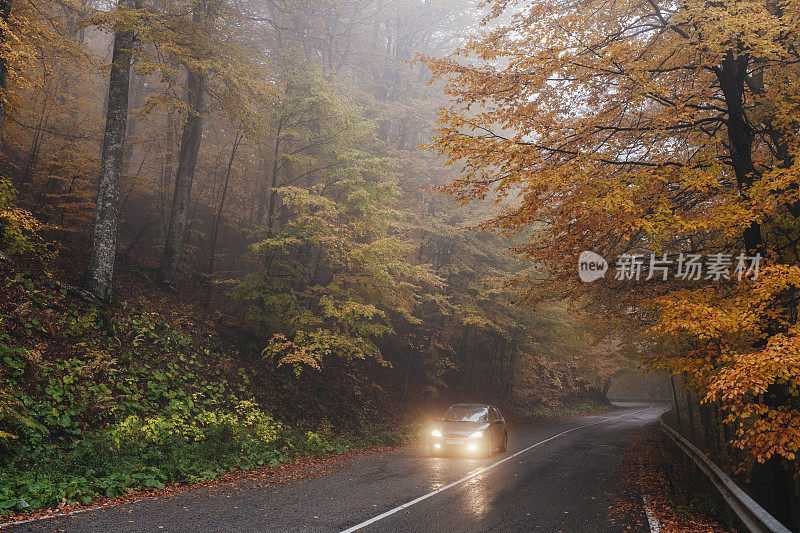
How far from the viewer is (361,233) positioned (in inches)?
557

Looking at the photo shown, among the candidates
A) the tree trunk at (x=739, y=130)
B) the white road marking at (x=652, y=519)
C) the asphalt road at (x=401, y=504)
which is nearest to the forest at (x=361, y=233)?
the tree trunk at (x=739, y=130)

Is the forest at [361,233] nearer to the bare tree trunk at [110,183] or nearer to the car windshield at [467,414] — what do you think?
the bare tree trunk at [110,183]

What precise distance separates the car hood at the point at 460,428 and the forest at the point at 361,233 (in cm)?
322

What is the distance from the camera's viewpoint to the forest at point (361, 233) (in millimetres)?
6680

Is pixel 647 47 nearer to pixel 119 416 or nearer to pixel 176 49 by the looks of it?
pixel 176 49

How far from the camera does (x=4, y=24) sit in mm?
7836

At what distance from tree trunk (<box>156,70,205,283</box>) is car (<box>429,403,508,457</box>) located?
10.5 m

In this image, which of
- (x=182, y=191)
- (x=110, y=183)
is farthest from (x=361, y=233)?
(x=110, y=183)

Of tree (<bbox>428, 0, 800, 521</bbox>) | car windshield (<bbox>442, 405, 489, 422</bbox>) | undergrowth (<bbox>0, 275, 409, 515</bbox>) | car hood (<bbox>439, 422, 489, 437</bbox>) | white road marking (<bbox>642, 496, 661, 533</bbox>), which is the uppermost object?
tree (<bbox>428, 0, 800, 521</bbox>)

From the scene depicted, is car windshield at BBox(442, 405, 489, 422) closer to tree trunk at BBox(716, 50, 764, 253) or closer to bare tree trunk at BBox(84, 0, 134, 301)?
tree trunk at BBox(716, 50, 764, 253)

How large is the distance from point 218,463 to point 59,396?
3.35 meters

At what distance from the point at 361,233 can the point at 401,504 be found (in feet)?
28.7

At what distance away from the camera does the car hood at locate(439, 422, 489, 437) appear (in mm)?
12289

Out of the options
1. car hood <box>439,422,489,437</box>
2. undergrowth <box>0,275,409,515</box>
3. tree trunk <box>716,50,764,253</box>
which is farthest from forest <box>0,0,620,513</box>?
tree trunk <box>716,50,764,253</box>
